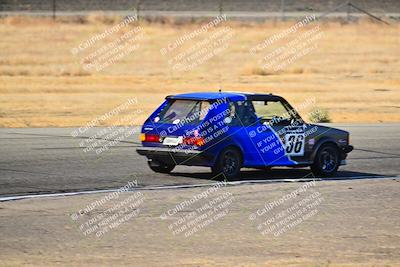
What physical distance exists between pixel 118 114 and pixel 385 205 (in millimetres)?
15149

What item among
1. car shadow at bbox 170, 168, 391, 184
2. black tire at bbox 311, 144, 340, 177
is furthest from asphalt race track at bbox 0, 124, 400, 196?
black tire at bbox 311, 144, 340, 177

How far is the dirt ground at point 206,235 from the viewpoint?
10129mm

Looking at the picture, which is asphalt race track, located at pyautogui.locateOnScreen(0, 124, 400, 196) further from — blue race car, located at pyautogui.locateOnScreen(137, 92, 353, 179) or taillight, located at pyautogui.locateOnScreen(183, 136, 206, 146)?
taillight, located at pyautogui.locateOnScreen(183, 136, 206, 146)

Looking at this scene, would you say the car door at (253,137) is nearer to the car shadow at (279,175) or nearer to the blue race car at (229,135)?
the blue race car at (229,135)

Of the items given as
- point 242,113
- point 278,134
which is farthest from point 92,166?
point 278,134

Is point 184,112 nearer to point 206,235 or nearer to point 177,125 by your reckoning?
point 177,125

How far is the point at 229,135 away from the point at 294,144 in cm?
148

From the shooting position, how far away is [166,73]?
37.8 meters

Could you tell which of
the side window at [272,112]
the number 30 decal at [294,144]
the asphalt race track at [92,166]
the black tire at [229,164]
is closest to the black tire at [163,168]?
the asphalt race track at [92,166]

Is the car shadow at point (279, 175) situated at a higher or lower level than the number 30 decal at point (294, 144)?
lower

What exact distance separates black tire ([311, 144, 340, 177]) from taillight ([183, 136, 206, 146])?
2.57 m

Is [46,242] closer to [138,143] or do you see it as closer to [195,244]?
[195,244]

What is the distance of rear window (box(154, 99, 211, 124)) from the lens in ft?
50.9

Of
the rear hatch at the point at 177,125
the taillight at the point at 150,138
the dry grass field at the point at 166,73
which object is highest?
the rear hatch at the point at 177,125
